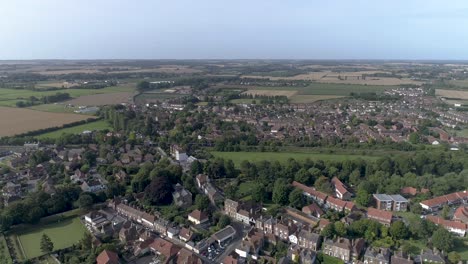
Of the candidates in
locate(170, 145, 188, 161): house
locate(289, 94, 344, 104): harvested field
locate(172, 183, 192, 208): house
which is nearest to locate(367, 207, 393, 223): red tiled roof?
locate(172, 183, 192, 208): house

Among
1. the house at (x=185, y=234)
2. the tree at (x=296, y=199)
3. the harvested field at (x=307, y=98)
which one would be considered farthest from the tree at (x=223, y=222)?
the harvested field at (x=307, y=98)

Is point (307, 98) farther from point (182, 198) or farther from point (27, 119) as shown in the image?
point (182, 198)

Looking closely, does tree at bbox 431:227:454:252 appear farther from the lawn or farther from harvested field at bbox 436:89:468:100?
harvested field at bbox 436:89:468:100

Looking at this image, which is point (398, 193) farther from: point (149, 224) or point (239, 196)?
point (149, 224)

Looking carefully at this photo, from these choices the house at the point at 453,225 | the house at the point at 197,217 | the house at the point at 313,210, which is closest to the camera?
the house at the point at 453,225

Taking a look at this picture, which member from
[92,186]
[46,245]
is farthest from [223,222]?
[92,186]

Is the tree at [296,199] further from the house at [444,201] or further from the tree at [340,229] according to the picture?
the house at [444,201]

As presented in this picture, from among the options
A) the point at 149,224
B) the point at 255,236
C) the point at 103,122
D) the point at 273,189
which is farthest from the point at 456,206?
the point at 103,122
